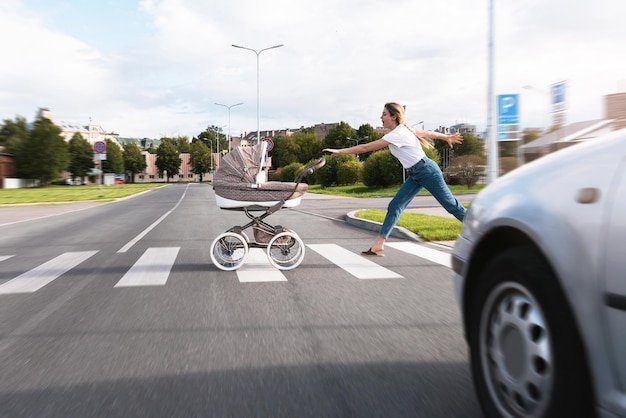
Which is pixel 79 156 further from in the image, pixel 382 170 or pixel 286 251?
pixel 286 251

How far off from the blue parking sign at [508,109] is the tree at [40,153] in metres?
65.2

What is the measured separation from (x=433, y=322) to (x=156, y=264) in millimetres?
4393

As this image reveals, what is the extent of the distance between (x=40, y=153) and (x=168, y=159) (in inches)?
2241

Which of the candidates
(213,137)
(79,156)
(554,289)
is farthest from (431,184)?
(213,137)

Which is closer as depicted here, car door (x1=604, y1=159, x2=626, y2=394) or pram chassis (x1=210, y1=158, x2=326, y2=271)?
car door (x1=604, y1=159, x2=626, y2=394)

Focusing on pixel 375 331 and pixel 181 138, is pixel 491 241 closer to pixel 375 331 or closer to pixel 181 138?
pixel 375 331

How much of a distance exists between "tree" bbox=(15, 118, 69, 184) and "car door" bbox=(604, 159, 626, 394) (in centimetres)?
7468

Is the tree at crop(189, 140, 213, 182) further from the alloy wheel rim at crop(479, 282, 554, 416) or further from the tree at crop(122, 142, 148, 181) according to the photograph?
the alloy wheel rim at crop(479, 282, 554, 416)

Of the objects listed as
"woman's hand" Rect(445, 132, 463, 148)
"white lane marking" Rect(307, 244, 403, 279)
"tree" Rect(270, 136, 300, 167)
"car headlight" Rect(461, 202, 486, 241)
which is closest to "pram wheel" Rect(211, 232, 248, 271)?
"white lane marking" Rect(307, 244, 403, 279)

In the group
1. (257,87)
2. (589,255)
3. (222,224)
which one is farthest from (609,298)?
(257,87)

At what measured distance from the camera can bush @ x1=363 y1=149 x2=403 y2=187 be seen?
124 ft

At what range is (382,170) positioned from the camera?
3831 centimetres

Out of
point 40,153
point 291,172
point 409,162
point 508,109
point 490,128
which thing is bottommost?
point 409,162

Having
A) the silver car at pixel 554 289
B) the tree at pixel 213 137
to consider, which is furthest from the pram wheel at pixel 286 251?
the tree at pixel 213 137
